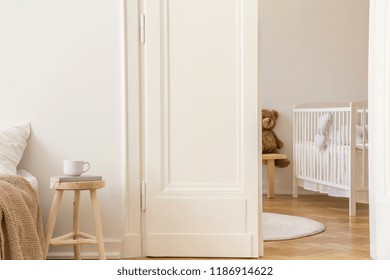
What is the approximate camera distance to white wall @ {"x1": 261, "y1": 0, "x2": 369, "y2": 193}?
6.15 meters

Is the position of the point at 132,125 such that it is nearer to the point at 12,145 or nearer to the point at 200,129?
the point at 200,129

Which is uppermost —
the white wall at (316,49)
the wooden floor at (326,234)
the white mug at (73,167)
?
the white wall at (316,49)

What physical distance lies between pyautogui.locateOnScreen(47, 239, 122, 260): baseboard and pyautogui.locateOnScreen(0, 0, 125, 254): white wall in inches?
1.4

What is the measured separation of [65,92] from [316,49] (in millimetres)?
3517

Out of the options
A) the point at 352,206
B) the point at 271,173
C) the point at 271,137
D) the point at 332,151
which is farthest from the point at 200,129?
the point at 271,137

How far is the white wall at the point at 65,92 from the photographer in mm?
3189

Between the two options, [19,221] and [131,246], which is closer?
[19,221]

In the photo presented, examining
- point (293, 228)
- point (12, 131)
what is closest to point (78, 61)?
point (12, 131)


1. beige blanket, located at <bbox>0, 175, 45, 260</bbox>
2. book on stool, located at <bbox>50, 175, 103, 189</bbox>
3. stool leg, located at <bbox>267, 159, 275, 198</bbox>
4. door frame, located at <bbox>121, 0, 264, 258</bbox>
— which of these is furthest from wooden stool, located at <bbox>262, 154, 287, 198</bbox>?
beige blanket, located at <bbox>0, 175, 45, 260</bbox>

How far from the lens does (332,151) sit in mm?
5184

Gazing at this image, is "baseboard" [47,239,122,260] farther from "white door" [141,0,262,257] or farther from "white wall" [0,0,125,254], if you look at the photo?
"white door" [141,0,262,257]

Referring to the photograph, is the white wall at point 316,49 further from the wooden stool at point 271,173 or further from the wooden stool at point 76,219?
the wooden stool at point 76,219

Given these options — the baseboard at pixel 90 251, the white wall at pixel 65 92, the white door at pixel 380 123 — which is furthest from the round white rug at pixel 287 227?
the white wall at pixel 65 92
